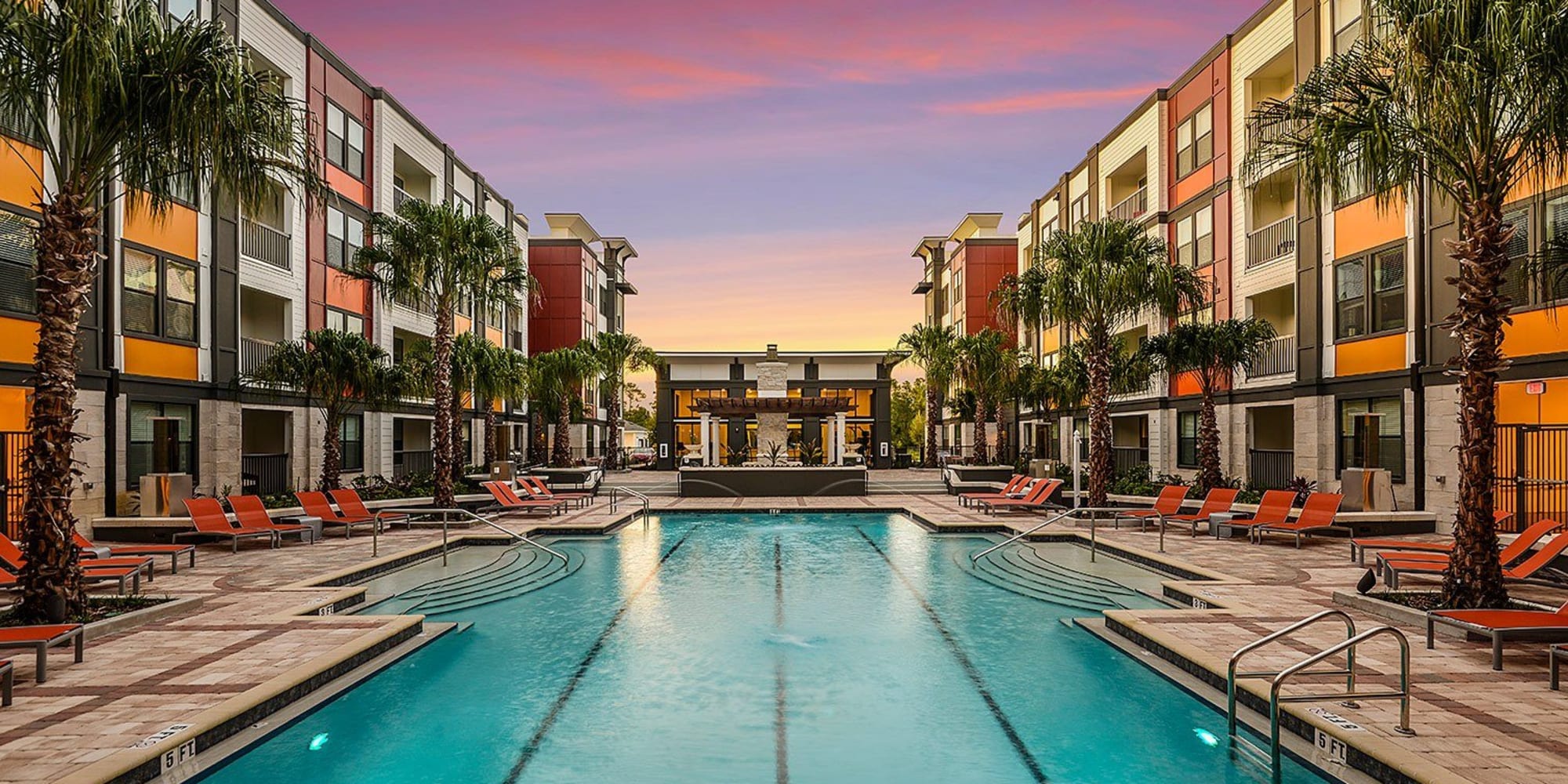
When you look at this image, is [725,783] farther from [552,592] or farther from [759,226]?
[759,226]

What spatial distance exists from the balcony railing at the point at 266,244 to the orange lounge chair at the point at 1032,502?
68.9 feet

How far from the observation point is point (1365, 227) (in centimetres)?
2055

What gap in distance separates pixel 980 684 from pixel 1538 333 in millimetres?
Answer: 14787

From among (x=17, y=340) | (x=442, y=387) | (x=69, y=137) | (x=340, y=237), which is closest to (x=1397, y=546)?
(x=69, y=137)

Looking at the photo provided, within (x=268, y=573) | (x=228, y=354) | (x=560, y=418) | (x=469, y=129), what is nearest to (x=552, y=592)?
(x=268, y=573)

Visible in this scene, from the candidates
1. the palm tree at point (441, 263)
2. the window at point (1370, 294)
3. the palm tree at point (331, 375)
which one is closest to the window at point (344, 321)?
the palm tree at point (331, 375)

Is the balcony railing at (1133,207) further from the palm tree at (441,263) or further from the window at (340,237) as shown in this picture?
the window at (340,237)

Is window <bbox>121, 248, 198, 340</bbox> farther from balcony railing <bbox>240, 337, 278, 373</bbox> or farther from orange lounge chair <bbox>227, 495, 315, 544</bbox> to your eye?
orange lounge chair <bbox>227, 495, 315, 544</bbox>

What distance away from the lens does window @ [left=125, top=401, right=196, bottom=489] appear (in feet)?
60.8

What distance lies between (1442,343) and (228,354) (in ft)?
92.8

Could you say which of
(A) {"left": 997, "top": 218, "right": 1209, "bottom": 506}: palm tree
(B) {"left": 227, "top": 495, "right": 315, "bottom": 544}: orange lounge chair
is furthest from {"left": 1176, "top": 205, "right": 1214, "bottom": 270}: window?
(B) {"left": 227, "top": 495, "right": 315, "bottom": 544}: orange lounge chair

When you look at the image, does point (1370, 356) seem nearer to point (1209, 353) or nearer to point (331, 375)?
point (1209, 353)

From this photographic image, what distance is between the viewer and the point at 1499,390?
17.1 meters

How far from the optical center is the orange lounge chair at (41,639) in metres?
6.82
